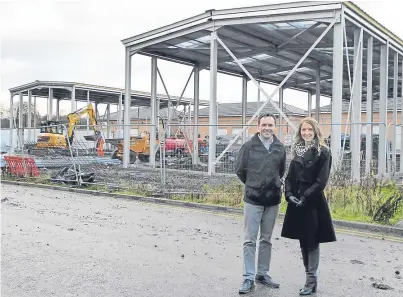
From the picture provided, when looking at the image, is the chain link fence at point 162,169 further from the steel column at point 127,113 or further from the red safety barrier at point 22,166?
the steel column at point 127,113

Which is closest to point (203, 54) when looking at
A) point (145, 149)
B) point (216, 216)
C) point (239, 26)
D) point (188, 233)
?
point (239, 26)

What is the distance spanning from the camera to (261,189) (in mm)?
4773

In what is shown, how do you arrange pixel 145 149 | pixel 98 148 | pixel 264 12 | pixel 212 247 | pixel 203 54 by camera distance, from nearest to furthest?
pixel 212 247, pixel 264 12, pixel 98 148, pixel 203 54, pixel 145 149

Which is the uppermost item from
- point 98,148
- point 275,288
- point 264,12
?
point 264,12

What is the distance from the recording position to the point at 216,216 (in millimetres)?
9680

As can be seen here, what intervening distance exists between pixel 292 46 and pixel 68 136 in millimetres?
10026

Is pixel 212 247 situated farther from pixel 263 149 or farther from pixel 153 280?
pixel 263 149

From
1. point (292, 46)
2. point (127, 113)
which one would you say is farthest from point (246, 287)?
point (127, 113)

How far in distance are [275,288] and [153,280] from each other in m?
1.37

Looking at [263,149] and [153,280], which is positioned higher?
[263,149]

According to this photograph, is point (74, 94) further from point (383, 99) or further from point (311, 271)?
point (311, 271)

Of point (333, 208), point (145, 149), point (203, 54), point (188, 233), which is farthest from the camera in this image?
point (145, 149)

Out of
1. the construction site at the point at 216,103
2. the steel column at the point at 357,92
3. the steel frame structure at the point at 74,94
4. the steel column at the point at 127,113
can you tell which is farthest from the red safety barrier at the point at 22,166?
the steel column at the point at 357,92

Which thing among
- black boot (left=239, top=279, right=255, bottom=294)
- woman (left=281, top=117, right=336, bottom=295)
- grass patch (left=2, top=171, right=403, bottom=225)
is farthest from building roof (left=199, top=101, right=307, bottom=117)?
black boot (left=239, top=279, right=255, bottom=294)
